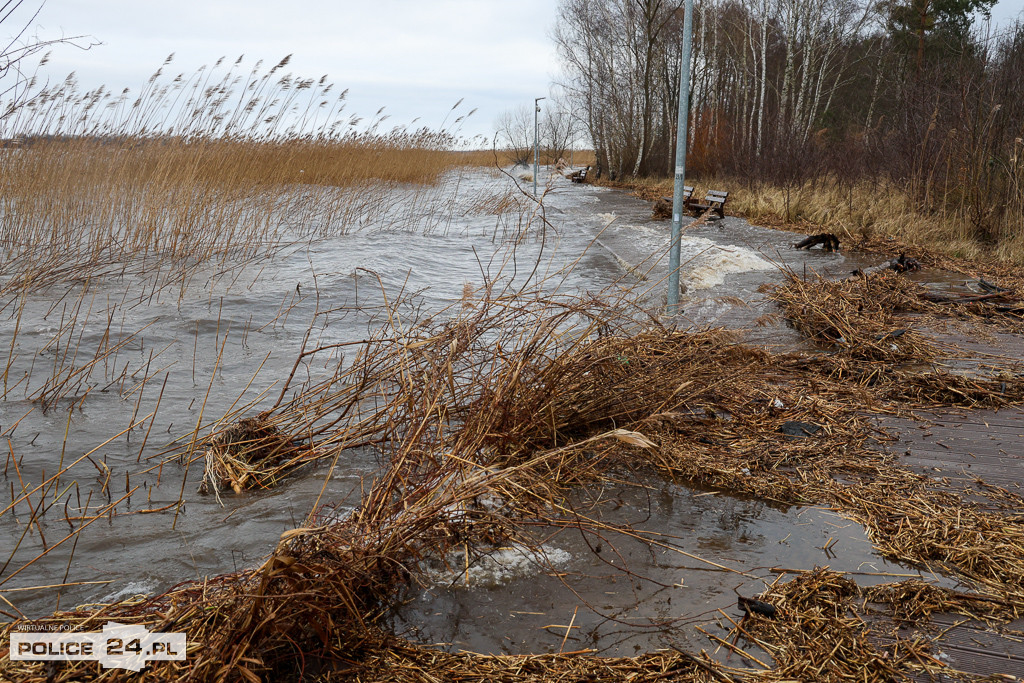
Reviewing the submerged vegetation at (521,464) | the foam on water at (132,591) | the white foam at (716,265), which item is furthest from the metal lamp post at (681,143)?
the foam on water at (132,591)

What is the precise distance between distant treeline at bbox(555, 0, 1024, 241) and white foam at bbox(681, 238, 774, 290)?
Result: 11.4 feet

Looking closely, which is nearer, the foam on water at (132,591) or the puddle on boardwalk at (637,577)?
the puddle on boardwalk at (637,577)

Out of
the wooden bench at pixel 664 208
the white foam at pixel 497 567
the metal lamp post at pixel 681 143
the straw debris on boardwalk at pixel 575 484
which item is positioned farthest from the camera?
the wooden bench at pixel 664 208

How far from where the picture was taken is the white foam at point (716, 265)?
26.4ft

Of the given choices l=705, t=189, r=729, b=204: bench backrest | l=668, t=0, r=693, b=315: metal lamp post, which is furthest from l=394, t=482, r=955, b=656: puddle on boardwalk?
l=705, t=189, r=729, b=204: bench backrest

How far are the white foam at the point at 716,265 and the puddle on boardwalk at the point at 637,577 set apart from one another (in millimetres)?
5076

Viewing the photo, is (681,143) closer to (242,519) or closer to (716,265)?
(716,265)

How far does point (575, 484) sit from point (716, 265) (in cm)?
608

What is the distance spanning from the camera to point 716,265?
868cm

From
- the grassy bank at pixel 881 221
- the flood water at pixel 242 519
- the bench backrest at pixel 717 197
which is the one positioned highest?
the bench backrest at pixel 717 197

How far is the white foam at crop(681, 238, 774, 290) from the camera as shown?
8043 mm

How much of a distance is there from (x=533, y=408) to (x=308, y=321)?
4.87 m

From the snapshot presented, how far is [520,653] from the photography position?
211 centimetres

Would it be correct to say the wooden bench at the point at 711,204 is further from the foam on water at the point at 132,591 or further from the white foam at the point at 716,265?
the foam on water at the point at 132,591
